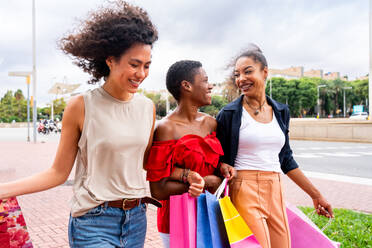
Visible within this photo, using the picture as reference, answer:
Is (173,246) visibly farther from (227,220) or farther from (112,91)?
(112,91)

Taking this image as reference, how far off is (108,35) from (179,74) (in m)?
0.55

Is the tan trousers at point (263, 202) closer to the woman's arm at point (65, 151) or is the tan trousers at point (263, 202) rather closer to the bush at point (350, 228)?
the woman's arm at point (65, 151)

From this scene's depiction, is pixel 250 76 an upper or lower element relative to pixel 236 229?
upper

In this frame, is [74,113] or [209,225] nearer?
[74,113]

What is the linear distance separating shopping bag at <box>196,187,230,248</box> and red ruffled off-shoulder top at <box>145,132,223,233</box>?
0.70ft

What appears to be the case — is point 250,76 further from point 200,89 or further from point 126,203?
point 126,203

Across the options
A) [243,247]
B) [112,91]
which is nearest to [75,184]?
[112,91]

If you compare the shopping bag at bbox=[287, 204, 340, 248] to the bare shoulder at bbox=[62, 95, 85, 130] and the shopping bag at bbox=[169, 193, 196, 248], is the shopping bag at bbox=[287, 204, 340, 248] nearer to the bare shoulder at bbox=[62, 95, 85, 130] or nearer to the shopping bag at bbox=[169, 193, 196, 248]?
the shopping bag at bbox=[169, 193, 196, 248]

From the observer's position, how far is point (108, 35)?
191 centimetres

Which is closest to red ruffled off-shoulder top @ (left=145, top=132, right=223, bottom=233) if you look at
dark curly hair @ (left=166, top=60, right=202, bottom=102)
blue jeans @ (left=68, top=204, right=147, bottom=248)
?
blue jeans @ (left=68, top=204, right=147, bottom=248)

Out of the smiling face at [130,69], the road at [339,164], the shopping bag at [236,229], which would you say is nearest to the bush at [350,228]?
the shopping bag at [236,229]

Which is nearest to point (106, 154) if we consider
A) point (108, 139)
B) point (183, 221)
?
point (108, 139)

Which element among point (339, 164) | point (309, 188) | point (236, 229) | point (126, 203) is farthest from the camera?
point (339, 164)

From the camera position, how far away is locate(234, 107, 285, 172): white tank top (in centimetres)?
228
